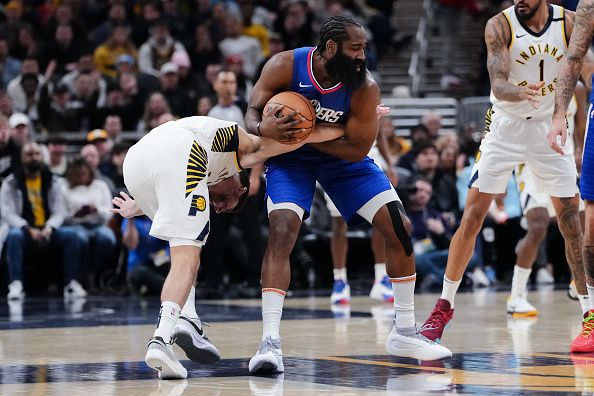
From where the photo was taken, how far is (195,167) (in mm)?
5766

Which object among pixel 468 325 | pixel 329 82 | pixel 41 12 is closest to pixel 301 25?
pixel 41 12

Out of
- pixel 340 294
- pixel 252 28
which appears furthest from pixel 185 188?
pixel 252 28

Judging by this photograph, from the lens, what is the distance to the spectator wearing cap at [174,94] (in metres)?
15.2

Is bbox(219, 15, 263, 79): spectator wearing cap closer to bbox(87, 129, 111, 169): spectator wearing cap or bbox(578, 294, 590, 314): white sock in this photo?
bbox(87, 129, 111, 169): spectator wearing cap

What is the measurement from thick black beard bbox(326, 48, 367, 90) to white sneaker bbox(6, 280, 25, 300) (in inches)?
269

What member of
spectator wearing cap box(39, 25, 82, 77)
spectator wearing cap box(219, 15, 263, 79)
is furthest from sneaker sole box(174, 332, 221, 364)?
spectator wearing cap box(219, 15, 263, 79)

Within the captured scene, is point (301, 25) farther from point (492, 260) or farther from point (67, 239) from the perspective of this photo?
point (67, 239)

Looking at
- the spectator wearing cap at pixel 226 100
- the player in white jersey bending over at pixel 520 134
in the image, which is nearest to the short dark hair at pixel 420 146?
the spectator wearing cap at pixel 226 100

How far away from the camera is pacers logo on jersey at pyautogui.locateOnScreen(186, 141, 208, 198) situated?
225 inches

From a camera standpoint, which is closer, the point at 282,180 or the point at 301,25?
the point at 282,180

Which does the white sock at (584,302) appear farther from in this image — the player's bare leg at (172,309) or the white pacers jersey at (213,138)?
the player's bare leg at (172,309)

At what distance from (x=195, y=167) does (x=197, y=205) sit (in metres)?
0.20

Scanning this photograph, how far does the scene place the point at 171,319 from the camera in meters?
5.57

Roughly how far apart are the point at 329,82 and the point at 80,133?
30.7ft
